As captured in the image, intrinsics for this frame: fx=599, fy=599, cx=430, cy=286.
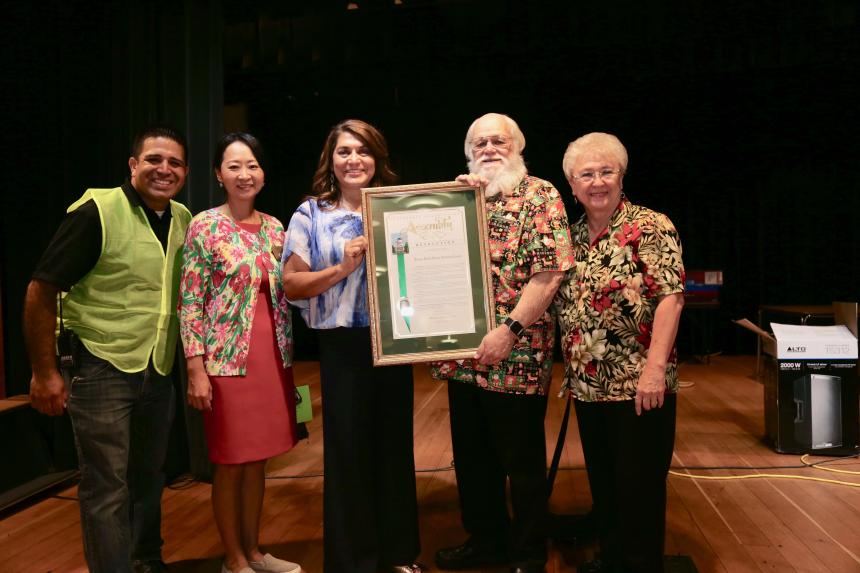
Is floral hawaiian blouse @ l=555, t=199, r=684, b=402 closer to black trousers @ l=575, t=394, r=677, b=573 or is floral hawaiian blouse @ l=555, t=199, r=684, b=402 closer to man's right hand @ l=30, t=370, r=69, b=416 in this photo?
black trousers @ l=575, t=394, r=677, b=573

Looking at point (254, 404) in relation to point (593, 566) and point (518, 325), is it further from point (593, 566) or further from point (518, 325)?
point (593, 566)

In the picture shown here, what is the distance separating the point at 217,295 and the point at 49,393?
0.60 m

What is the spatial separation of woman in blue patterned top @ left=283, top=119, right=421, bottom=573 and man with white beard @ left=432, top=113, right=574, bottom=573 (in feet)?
0.98

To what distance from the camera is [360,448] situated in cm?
198

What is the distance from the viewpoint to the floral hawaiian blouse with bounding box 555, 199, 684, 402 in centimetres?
189

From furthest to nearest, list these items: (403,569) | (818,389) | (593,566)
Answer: (818,389) < (593,566) < (403,569)

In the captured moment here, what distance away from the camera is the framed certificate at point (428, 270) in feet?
6.24

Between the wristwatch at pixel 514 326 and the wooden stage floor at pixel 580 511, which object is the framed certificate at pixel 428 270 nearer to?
the wristwatch at pixel 514 326

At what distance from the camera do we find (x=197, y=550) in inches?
100

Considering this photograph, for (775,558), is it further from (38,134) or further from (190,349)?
(38,134)

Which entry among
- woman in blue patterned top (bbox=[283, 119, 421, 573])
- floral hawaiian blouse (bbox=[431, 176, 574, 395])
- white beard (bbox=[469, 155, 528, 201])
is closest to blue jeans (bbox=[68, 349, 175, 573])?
woman in blue patterned top (bbox=[283, 119, 421, 573])

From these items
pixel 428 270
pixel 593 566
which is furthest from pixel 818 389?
pixel 428 270

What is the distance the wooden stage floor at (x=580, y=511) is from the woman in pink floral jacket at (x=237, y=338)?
1.64 ft

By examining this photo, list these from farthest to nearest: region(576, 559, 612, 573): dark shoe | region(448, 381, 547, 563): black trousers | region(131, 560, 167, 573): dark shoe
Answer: region(131, 560, 167, 573): dark shoe < region(576, 559, 612, 573): dark shoe < region(448, 381, 547, 563): black trousers
